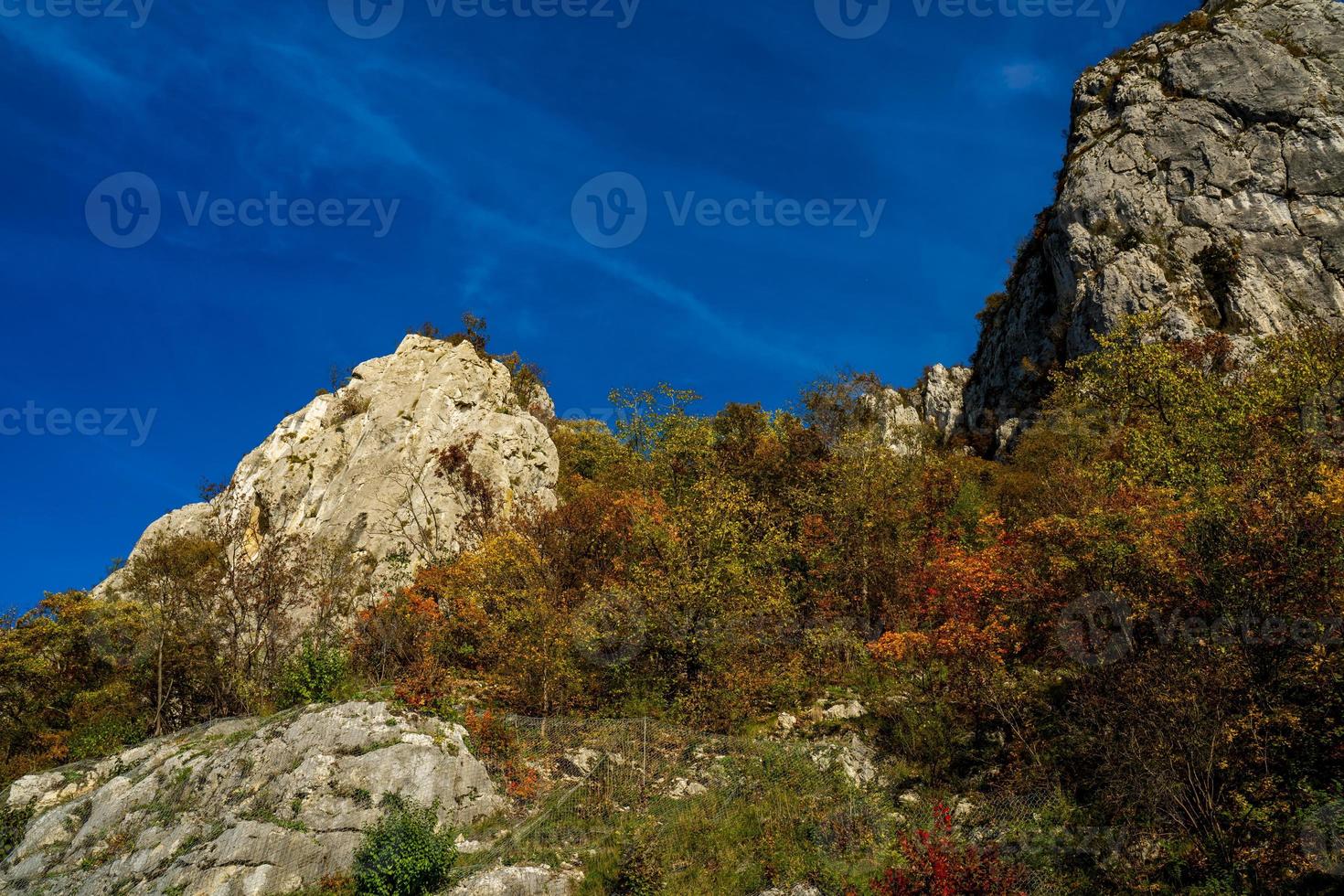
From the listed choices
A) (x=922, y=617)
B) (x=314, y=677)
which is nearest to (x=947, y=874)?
(x=922, y=617)

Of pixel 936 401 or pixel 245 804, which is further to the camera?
pixel 936 401

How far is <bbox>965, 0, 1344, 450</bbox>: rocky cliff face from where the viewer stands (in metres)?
48.9

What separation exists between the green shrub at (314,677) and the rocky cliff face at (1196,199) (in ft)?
149

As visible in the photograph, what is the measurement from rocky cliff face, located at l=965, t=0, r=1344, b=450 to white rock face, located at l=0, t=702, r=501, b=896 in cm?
4589

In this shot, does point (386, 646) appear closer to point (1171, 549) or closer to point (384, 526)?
point (384, 526)

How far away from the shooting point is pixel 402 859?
17953 millimetres

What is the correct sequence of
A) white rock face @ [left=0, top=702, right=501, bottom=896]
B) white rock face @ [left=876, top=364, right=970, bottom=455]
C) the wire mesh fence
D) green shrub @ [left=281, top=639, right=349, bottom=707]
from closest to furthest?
the wire mesh fence
white rock face @ [left=0, top=702, right=501, bottom=896]
green shrub @ [left=281, top=639, right=349, bottom=707]
white rock face @ [left=876, top=364, right=970, bottom=455]

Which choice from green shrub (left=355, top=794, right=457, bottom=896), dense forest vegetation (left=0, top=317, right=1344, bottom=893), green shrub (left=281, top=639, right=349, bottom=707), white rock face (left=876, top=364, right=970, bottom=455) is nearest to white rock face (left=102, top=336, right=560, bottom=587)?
dense forest vegetation (left=0, top=317, right=1344, bottom=893)

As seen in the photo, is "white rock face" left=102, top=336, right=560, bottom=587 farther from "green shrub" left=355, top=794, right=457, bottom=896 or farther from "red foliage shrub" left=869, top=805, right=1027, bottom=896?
"red foliage shrub" left=869, top=805, right=1027, bottom=896

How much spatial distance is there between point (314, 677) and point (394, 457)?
16.2 m

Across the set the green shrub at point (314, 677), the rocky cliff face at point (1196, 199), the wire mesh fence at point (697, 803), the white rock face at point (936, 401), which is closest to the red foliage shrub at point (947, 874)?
the wire mesh fence at point (697, 803)

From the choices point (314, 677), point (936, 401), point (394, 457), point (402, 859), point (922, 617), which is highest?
point (936, 401)

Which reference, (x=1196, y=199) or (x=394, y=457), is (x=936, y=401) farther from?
(x=394, y=457)

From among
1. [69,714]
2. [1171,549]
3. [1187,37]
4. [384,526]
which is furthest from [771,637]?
[1187,37]
